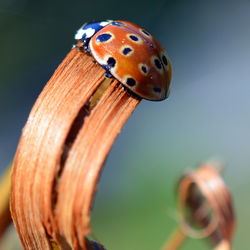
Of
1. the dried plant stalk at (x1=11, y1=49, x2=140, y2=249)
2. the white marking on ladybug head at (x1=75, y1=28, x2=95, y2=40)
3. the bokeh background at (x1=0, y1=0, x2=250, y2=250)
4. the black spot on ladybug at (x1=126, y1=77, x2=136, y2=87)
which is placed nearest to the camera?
the dried plant stalk at (x1=11, y1=49, x2=140, y2=249)

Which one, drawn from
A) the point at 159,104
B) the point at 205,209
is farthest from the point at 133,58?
the point at 159,104

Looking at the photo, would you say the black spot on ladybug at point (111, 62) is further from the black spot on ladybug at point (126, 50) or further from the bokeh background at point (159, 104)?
the bokeh background at point (159, 104)

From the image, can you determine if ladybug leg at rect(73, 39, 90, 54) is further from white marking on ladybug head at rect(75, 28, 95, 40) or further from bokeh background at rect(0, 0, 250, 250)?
bokeh background at rect(0, 0, 250, 250)

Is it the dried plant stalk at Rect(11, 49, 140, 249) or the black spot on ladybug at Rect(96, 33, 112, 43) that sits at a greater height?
the black spot on ladybug at Rect(96, 33, 112, 43)

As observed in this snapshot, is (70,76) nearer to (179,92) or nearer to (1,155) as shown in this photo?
(1,155)

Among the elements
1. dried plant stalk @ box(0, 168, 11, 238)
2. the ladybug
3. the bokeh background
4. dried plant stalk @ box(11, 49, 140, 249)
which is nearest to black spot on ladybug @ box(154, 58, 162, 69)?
the ladybug

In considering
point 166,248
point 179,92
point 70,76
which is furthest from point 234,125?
point 70,76
